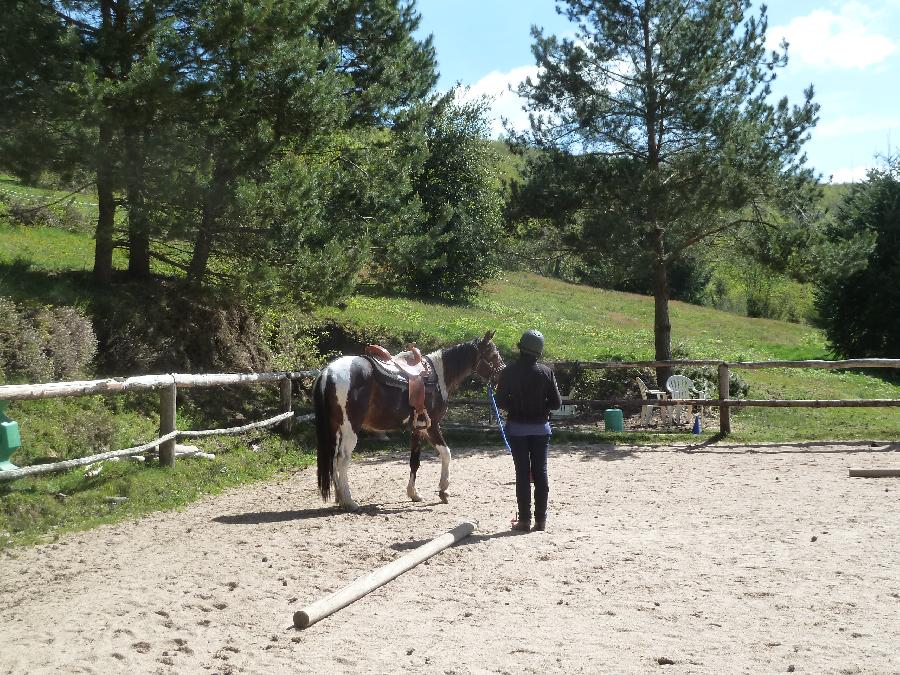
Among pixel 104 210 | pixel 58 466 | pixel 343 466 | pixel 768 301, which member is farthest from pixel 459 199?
pixel 768 301

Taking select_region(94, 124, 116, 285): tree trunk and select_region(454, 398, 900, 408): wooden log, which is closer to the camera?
select_region(94, 124, 116, 285): tree trunk

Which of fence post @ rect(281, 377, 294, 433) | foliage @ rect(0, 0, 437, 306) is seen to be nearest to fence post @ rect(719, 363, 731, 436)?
foliage @ rect(0, 0, 437, 306)

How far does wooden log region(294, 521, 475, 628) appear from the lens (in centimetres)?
443

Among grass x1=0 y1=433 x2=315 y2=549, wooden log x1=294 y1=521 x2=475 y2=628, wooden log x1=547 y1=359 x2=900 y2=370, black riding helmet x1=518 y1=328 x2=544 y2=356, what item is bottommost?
Result: wooden log x1=294 y1=521 x2=475 y2=628

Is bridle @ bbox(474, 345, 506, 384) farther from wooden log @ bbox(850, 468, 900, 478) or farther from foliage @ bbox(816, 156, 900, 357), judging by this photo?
foliage @ bbox(816, 156, 900, 357)

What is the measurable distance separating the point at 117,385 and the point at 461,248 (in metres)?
20.0

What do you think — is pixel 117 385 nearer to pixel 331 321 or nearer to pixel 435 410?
pixel 435 410

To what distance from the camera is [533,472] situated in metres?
7.07

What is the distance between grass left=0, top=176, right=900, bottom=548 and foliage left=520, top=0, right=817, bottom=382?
12.5ft

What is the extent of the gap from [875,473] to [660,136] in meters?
8.56

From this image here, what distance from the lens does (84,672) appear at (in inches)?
147

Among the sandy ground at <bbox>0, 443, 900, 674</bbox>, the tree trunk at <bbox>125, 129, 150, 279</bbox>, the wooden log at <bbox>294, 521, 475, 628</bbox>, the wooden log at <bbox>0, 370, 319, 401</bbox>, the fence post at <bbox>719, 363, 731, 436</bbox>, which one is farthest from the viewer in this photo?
the fence post at <bbox>719, 363, 731, 436</bbox>

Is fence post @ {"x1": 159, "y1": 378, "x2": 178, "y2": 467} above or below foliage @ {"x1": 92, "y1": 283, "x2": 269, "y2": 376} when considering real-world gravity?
below

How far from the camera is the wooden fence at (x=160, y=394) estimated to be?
6.62 meters
